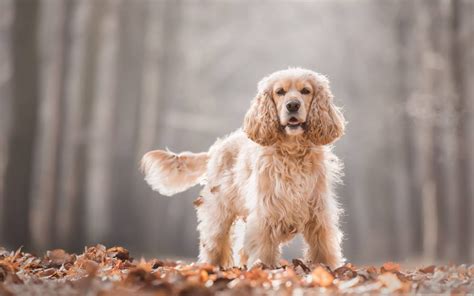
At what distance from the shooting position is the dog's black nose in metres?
5.64

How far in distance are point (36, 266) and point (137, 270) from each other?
2202 millimetres

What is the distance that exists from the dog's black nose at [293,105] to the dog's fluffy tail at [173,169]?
5.70 ft

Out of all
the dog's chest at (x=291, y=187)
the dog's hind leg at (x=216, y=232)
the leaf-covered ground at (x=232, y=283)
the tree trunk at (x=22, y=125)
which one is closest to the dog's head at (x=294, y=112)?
the dog's chest at (x=291, y=187)

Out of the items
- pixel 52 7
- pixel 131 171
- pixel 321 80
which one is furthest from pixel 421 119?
pixel 52 7

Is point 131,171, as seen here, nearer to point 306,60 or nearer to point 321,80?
point 306,60

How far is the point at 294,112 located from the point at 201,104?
20.9 m

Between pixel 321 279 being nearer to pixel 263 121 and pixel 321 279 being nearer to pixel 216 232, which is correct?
Result: pixel 263 121

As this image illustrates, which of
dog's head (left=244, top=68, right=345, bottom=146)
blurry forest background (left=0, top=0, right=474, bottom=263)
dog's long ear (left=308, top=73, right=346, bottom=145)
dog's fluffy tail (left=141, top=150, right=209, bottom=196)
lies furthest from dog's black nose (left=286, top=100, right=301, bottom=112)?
blurry forest background (left=0, top=0, right=474, bottom=263)

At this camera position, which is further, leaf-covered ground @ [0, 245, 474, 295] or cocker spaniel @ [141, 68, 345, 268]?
cocker spaniel @ [141, 68, 345, 268]

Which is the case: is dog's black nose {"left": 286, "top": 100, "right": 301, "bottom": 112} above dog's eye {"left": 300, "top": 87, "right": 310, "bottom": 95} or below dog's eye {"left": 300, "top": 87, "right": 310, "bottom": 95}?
below

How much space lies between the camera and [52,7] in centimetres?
2008

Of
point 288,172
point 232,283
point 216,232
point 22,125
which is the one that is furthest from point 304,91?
point 22,125

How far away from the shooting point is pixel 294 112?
18.5 feet

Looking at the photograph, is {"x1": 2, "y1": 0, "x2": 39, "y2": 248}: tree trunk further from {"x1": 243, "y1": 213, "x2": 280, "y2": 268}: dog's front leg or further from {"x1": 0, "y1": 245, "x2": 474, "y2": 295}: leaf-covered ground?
{"x1": 243, "y1": 213, "x2": 280, "y2": 268}: dog's front leg
